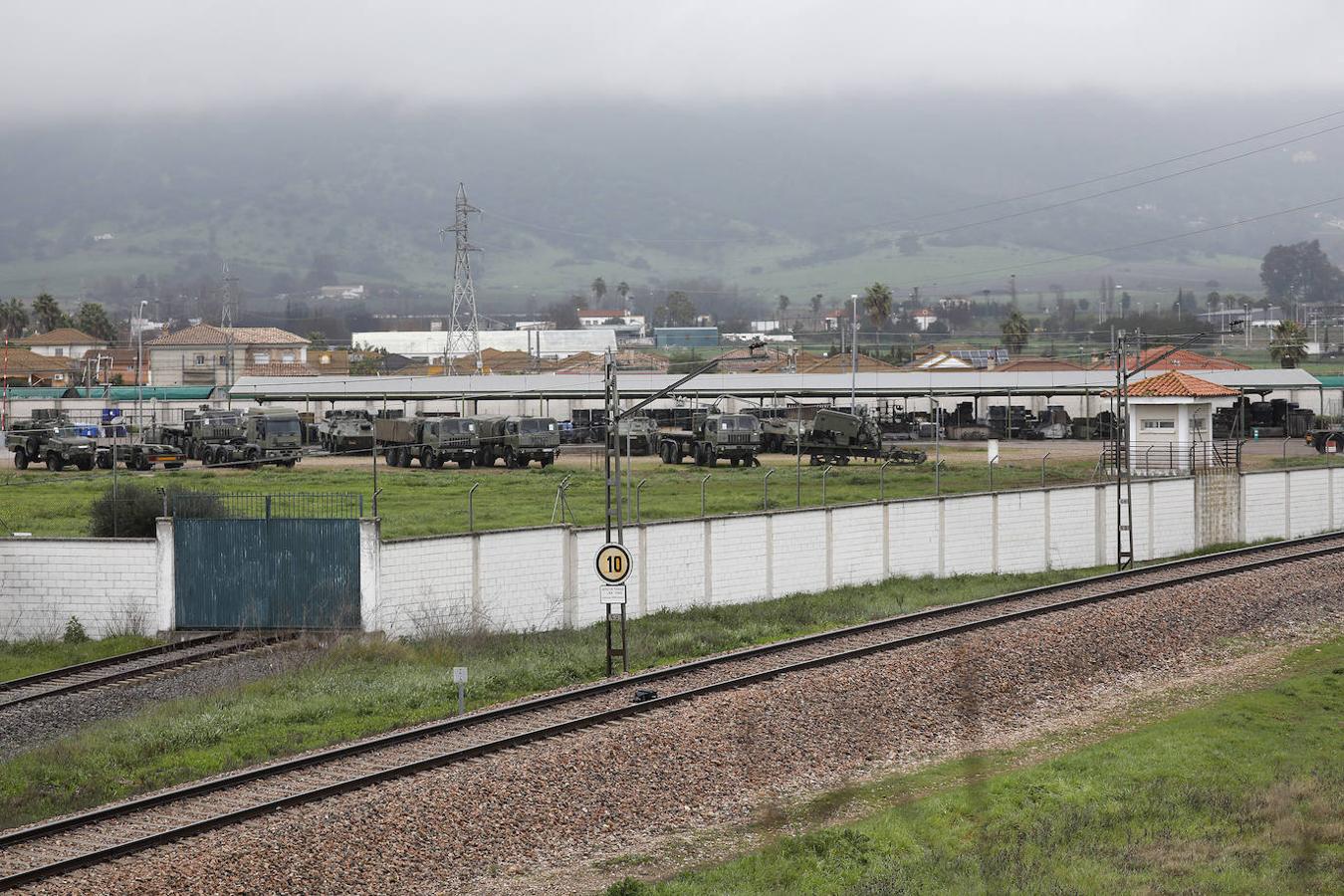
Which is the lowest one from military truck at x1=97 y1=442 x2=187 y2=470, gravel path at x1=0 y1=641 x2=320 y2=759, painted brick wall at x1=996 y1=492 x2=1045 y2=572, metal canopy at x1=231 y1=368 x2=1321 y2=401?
gravel path at x1=0 y1=641 x2=320 y2=759

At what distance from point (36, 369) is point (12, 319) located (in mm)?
59052

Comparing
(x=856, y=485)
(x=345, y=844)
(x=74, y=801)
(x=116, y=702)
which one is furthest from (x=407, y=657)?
(x=856, y=485)

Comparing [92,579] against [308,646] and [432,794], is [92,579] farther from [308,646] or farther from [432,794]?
[432,794]

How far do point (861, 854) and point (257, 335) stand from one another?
156 metres

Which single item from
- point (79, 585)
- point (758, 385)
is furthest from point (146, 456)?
point (758, 385)

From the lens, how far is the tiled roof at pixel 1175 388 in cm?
5606

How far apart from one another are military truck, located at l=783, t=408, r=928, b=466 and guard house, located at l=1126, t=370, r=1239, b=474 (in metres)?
10.5

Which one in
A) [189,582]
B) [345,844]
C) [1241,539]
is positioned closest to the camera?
[345,844]

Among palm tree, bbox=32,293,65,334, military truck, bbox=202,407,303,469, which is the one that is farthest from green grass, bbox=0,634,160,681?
palm tree, bbox=32,293,65,334

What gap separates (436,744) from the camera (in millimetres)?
21906

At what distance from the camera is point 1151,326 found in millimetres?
163250

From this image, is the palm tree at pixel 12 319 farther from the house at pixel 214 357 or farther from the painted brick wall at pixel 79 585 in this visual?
the painted brick wall at pixel 79 585

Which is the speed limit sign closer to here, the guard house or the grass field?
the grass field

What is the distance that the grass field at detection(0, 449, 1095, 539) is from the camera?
147 ft
